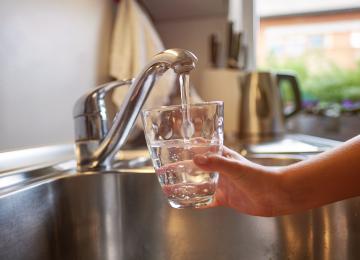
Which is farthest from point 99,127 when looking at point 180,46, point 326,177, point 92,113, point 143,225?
point 180,46

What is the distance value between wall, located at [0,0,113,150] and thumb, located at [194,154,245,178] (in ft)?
1.40

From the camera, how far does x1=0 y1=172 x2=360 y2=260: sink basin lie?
0.55 meters

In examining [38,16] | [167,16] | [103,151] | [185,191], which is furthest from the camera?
[167,16]

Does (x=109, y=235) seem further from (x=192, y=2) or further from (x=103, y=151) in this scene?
(x=192, y=2)

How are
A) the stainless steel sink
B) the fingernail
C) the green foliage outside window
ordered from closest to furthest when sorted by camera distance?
the fingernail
the stainless steel sink
the green foliage outside window

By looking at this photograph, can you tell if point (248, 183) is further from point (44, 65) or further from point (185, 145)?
point (44, 65)

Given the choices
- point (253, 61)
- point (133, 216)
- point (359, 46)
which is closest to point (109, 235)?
point (133, 216)

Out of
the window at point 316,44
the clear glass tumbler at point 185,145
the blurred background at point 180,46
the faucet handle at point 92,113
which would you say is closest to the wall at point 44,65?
the blurred background at point 180,46

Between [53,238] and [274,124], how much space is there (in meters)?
0.93

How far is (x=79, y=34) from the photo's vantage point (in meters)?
0.95

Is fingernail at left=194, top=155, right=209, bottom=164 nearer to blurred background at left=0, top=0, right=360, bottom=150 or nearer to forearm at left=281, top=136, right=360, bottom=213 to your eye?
forearm at left=281, top=136, right=360, bottom=213

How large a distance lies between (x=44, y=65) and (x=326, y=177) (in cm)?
60

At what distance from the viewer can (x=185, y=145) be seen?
1.42 ft

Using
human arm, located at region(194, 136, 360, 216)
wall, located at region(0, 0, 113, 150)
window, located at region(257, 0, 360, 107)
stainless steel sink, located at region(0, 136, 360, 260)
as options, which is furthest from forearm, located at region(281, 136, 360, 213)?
window, located at region(257, 0, 360, 107)
